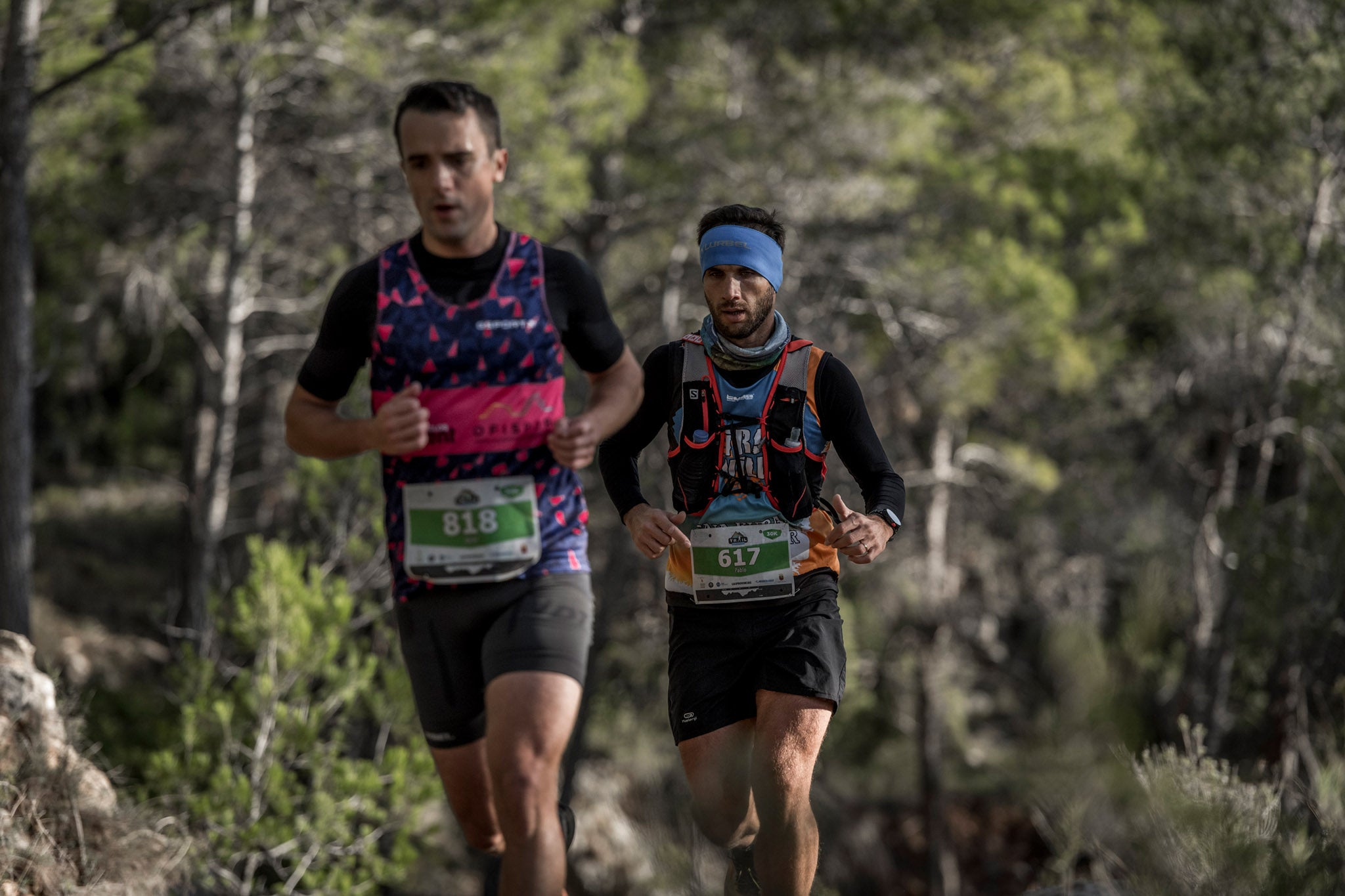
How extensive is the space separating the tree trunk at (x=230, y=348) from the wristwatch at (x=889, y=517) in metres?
8.61

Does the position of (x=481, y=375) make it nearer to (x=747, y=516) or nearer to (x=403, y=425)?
(x=403, y=425)

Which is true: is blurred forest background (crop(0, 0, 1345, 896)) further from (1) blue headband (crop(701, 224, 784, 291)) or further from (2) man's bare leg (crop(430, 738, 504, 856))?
(1) blue headband (crop(701, 224, 784, 291))

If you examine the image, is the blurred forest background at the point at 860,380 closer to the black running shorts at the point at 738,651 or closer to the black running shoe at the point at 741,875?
the black running shoe at the point at 741,875

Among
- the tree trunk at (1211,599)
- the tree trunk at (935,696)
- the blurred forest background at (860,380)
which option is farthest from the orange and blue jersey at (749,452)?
the tree trunk at (935,696)

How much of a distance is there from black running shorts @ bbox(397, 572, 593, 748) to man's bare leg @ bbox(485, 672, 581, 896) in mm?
54

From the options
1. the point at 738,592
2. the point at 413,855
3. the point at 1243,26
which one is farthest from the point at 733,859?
the point at 1243,26

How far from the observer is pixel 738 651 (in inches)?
126

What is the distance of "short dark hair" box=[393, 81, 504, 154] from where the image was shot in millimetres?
2855

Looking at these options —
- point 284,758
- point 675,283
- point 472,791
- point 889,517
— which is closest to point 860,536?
point 889,517

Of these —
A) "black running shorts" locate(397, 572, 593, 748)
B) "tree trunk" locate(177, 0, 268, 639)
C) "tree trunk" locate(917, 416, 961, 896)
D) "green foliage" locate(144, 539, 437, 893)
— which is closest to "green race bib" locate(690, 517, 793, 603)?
"black running shorts" locate(397, 572, 593, 748)

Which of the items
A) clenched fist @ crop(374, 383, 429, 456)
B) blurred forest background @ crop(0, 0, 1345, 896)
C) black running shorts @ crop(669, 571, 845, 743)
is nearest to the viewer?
clenched fist @ crop(374, 383, 429, 456)

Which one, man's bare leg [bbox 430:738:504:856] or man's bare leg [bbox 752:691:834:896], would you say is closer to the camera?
man's bare leg [bbox 752:691:834:896]

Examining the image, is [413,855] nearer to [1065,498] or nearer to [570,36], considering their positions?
[570,36]

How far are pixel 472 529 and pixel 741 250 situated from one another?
3.14 feet
